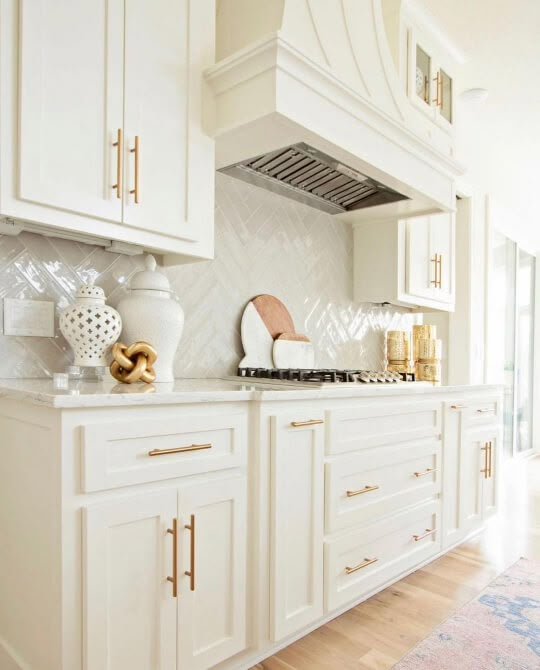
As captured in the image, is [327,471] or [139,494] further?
[327,471]

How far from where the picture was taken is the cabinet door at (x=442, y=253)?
319 centimetres

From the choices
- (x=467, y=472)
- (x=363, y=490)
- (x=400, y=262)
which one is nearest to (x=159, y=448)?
(x=363, y=490)

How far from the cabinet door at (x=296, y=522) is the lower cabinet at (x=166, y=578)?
122 millimetres

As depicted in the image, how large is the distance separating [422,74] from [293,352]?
1668 mm

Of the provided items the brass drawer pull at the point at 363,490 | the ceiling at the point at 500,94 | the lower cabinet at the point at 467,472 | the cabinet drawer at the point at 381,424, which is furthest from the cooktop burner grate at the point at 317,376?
the ceiling at the point at 500,94

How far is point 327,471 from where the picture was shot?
68.4 inches

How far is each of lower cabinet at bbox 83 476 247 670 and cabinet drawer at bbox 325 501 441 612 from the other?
41cm

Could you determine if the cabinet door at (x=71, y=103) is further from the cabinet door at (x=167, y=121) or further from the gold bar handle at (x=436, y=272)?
the gold bar handle at (x=436, y=272)

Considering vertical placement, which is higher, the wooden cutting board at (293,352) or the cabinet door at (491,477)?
the wooden cutting board at (293,352)

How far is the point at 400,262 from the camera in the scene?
2.89 metres

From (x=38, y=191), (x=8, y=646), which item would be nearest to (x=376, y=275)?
(x=38, y=191)

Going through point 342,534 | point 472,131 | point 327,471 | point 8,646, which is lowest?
point 8,646

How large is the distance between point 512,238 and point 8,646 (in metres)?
5.30

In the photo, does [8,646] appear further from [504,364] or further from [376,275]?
[504,364]
